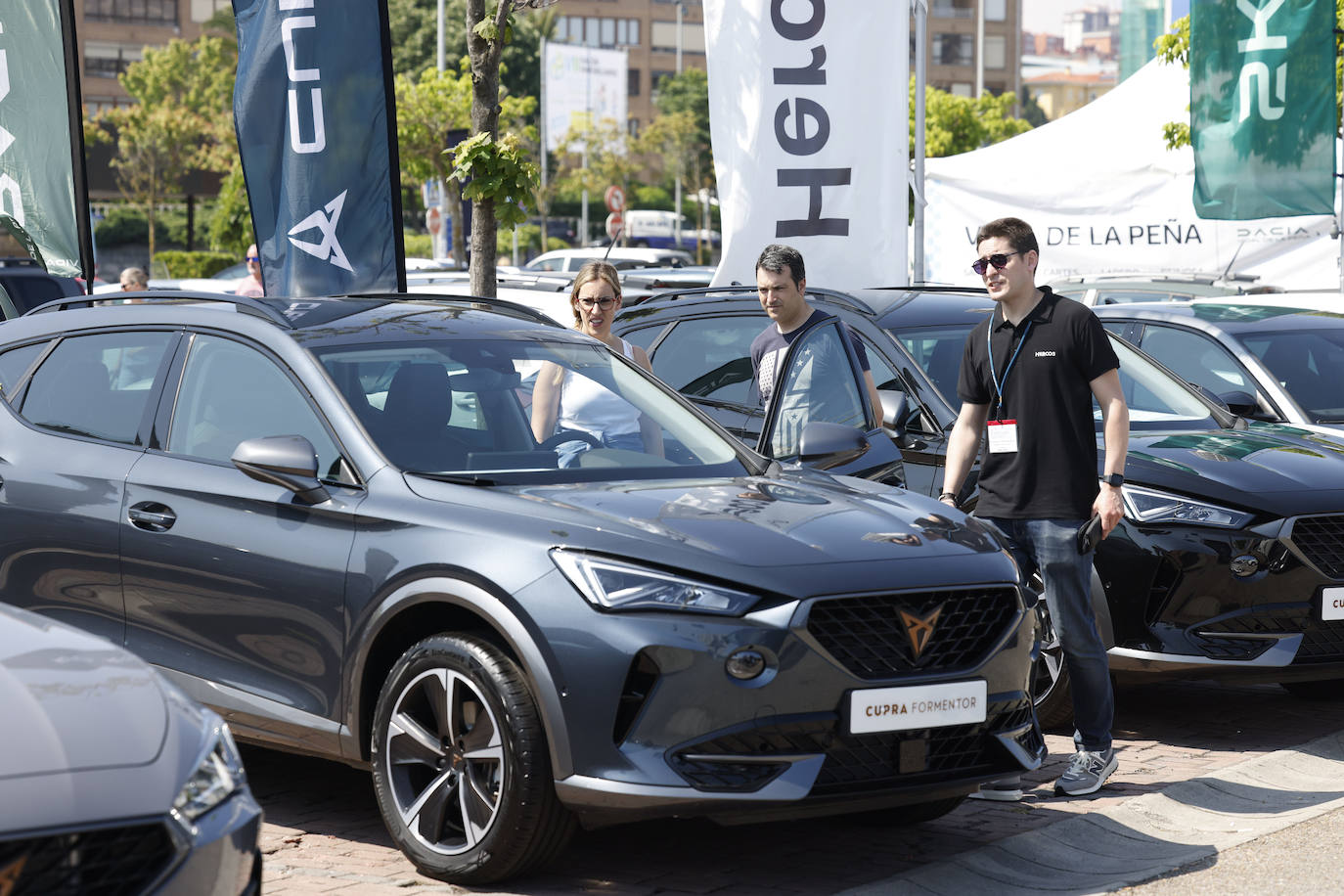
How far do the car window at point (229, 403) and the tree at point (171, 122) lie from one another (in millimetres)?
51355

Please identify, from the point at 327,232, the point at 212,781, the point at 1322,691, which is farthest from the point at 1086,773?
the point at 327,232

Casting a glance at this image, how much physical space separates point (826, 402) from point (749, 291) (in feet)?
6.23

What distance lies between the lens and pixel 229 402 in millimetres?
5754

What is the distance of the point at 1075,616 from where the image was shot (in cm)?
598

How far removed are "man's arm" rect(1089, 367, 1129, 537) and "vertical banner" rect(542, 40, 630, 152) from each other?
161ft

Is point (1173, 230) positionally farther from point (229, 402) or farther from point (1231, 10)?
point (229, 402)

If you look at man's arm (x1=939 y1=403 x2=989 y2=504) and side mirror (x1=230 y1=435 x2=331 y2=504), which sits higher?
side mirror (x1=230 y1=435 x2=331 y2=504)

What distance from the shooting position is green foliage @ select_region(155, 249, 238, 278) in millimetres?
47438

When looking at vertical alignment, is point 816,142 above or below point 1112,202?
above

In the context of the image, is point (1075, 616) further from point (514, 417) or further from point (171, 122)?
point (171, 122)

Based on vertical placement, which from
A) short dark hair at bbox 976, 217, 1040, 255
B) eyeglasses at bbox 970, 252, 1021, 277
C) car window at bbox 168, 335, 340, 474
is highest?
short dark hair at bbox 976, 217, 1040, 255

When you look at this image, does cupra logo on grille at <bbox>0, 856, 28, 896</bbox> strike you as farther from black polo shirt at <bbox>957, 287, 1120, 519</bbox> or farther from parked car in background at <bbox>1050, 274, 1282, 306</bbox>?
parked car in background at <bbox>1050, 274, 1282, 306</bbox>

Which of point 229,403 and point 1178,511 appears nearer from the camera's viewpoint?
point 229,403

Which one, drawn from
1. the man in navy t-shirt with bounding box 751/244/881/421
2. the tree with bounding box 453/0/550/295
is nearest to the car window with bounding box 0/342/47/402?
the man in navy t-shirt with bounding box 751/244/881/421
